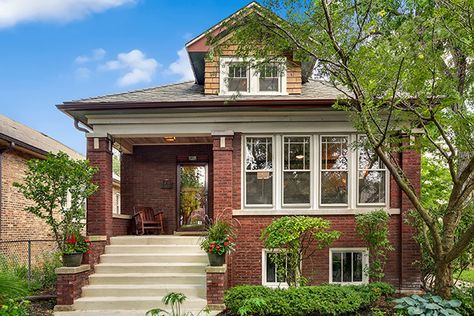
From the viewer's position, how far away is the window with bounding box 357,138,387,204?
973 cm

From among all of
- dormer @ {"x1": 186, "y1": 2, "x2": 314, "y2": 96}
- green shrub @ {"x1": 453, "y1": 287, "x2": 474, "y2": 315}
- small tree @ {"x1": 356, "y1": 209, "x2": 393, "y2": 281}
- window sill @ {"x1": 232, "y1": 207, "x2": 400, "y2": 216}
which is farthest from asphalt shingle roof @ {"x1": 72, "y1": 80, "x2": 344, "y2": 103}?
green shrub @ {"x1": 453, "y1": 287, "x2": 474, "y2": 315}

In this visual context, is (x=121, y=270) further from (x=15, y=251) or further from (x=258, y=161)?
Result: (x=15, y=251)

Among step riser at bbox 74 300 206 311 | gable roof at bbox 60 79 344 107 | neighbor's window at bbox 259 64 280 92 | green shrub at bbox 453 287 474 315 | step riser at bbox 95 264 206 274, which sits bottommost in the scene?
step riser at bbox 74 300 206 311

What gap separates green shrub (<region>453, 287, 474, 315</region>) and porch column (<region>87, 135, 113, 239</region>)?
272 inches

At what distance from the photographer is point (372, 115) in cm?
721

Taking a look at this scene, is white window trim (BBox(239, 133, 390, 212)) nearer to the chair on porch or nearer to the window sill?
the window sill

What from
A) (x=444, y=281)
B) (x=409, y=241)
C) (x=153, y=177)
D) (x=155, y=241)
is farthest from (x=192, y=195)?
(x=444, y=281)

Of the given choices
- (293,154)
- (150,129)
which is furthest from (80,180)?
Answer: (293,154)

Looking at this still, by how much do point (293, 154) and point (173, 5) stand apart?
793 centimetres

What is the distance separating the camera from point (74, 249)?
8.58m

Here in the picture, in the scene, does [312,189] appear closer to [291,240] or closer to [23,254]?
[291,240]

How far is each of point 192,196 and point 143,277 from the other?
3674 millimetres

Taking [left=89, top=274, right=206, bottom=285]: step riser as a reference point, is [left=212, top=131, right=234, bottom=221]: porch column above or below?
above

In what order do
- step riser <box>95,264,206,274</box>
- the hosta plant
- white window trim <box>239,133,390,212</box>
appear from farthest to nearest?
white window trim <box>239,133,390,212</box>
step riser <box>95,264,206,274</box>
the hosta plant
